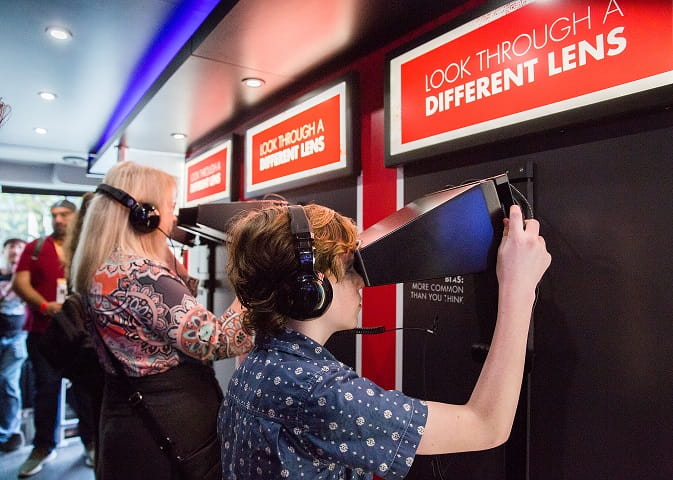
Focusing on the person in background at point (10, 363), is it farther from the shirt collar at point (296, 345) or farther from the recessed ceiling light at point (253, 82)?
the shirt collar at point (296, 345)

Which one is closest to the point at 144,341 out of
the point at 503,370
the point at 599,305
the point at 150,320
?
the point at 150,320

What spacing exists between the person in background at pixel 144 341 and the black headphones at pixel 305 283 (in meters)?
0.59

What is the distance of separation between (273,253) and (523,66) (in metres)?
0.81

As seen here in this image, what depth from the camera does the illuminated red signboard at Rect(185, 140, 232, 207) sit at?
9.43ft

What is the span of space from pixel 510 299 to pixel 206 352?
2.67ft

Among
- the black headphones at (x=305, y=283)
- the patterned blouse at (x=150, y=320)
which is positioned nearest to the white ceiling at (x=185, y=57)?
the patterned blouse at (x=150, y=320)

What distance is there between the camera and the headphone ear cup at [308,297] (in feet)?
2.24

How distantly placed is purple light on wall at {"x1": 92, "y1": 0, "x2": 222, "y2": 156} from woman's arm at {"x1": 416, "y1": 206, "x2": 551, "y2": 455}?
164 centimetres

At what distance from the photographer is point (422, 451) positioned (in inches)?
26.0

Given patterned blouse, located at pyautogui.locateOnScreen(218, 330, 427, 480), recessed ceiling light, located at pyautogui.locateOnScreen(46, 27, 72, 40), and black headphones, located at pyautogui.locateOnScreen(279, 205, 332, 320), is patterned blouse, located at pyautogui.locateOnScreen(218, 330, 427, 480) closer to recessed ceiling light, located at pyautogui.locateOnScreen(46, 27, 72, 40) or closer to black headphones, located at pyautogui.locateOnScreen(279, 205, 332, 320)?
black headphones, located at pyautogui.locateOnScreen(279, 205, 332, 320)

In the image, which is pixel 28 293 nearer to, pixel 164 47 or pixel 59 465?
pixel 59 465

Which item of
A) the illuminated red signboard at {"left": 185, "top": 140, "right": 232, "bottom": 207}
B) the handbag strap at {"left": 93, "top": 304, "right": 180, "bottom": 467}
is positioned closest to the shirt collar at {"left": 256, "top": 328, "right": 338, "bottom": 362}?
the handbag strap at {"left": 93, "top": 304, "right": 180, "bottom": 467}

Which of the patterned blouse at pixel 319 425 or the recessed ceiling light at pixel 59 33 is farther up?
the recessed ceiling light at pixel 59 33

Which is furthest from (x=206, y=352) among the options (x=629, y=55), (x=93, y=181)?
(x=93, y=181)
